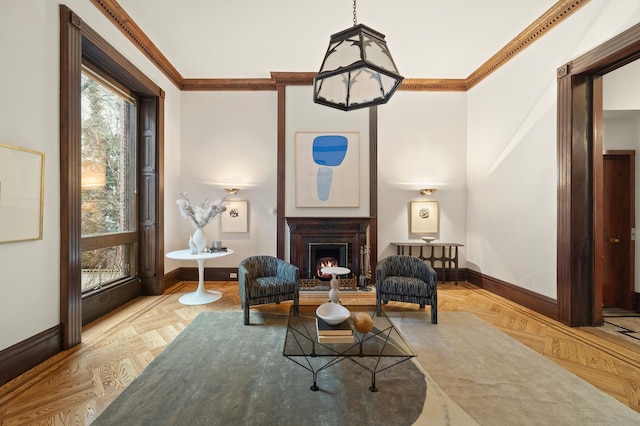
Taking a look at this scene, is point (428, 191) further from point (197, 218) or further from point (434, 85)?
point (197, 218)

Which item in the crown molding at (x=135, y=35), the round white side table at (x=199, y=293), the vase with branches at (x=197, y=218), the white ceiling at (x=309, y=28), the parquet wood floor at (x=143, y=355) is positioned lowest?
the parquet wood floor at (x=143, y=355)

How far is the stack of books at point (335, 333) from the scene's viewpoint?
213 centimetres

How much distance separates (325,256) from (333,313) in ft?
9.06

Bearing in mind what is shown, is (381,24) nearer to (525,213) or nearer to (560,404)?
(525,213)

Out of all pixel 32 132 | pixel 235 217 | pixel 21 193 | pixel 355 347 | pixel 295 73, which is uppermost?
pixel 295 73

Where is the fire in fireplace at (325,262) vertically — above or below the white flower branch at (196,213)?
below

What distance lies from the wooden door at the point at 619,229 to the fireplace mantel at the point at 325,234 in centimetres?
343

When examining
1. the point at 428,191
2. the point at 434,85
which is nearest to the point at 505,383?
the point at 428,191

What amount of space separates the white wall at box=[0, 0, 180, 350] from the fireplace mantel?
312 centimetres

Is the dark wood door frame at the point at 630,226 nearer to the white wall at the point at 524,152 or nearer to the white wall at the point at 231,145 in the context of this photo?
the white wall at the point at 524,152

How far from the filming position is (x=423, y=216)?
5398 millimetres

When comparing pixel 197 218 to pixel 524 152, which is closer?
pixel 524 152

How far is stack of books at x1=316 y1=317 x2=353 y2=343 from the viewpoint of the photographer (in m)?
2.13

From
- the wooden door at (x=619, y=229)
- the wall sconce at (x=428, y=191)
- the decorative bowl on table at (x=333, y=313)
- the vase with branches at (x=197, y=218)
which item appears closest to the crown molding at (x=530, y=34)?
the wooden door at (x=619, y=229)
